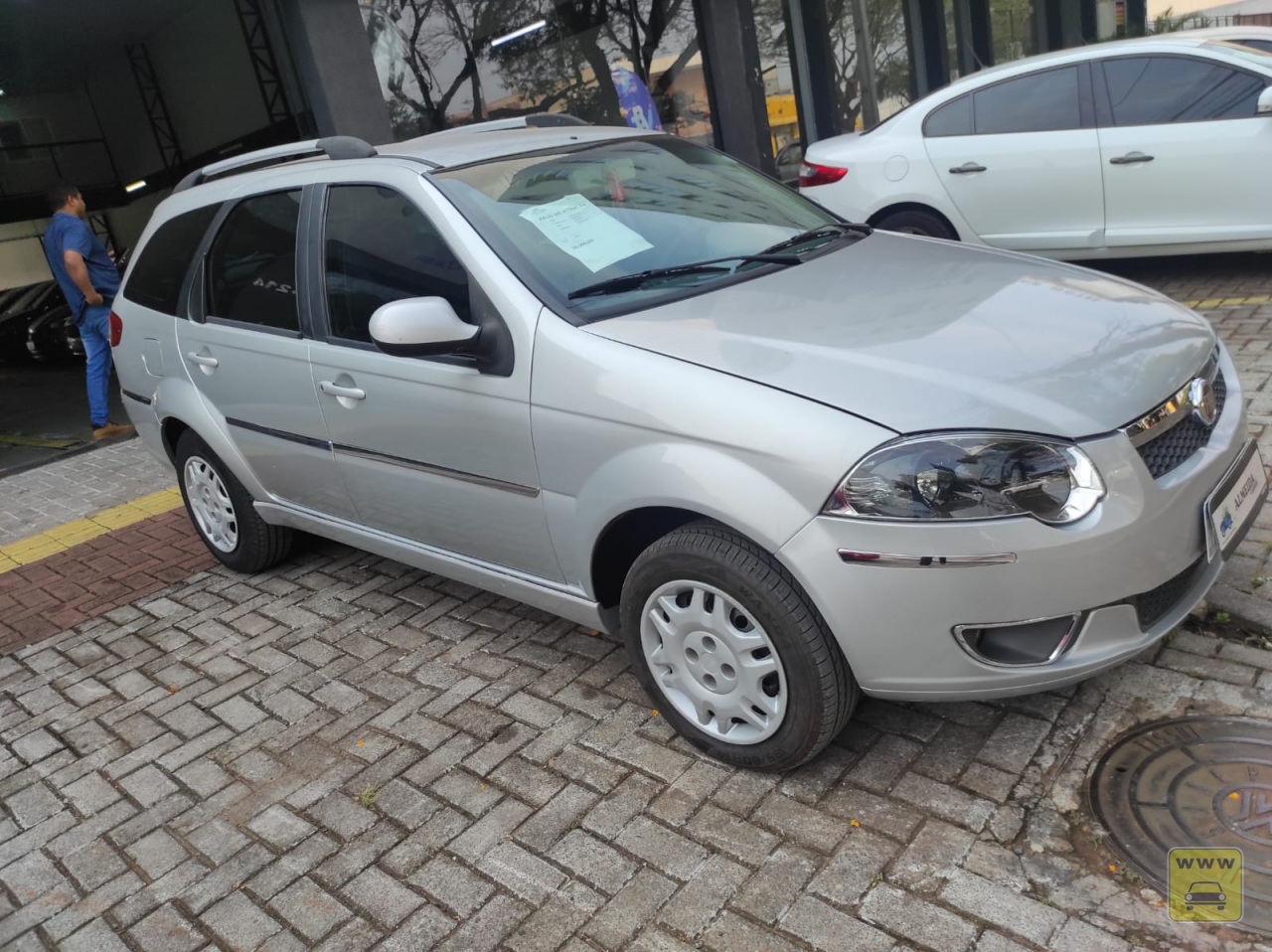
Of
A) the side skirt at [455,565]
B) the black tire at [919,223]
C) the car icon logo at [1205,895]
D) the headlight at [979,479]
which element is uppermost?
the headlight at [979,479]

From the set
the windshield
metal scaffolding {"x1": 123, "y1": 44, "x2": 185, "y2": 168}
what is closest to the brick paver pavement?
the windshield

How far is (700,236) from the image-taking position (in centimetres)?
353

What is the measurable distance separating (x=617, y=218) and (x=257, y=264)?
1573 mm

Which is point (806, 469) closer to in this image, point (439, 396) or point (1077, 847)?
point (1077, 847)

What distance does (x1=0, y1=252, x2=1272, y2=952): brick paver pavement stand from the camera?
2457mm

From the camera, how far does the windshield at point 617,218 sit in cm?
322

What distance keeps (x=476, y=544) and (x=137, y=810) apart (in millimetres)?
1318

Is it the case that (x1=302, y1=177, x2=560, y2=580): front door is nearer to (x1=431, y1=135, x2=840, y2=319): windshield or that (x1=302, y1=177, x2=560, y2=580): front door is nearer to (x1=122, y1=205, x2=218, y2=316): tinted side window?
(x1=431, y1=135, x2=840, y2=319): windshield

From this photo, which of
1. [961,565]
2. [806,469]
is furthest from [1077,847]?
[806,469]

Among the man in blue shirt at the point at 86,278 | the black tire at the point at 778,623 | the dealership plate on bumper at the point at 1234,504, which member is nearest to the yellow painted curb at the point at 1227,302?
the dealership plate on bumper at the point at 1234,504

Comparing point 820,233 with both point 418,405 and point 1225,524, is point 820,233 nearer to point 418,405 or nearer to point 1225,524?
point 418,405

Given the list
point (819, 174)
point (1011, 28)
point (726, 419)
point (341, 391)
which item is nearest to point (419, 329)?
point (341, 391)

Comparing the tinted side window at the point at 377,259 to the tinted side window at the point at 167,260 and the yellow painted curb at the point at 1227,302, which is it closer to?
the tinted side window at the point at 167,260

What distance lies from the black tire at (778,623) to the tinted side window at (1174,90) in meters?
5.36
